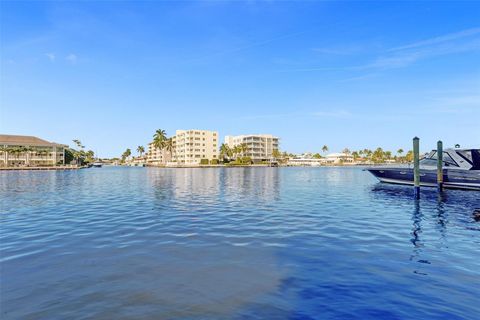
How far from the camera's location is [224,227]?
1448 centimetres

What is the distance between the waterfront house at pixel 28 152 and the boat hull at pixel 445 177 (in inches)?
5737

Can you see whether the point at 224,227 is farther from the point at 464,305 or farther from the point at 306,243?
the point at 464,305

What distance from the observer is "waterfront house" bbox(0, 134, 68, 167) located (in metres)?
128

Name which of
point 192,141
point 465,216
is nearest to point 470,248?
point 465,216

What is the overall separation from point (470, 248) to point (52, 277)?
14.2 meters

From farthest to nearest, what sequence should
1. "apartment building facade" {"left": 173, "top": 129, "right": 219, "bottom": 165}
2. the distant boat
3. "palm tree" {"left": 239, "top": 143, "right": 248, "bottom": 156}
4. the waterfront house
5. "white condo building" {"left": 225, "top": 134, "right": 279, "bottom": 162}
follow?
1. "white condo building" {"left": 225, "top": 134, "right": 279, "bottom": 162}
2. "palm tree" {"left": 239, "top": 143, "right": 248, "bottom": 156}
3. "apartment building facade" {"left": 173, "top": 129, "right": 219, "bottom": 165}
4. the waterfront house
5. the distant boat

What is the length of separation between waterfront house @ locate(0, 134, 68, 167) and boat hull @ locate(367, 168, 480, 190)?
145728mm

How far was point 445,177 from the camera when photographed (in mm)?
32438

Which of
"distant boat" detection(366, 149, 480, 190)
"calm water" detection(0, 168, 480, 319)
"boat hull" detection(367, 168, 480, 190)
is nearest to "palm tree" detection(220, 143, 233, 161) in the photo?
"boat hull" detection(367, 168, 480, 190)

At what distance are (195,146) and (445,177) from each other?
148783 mm

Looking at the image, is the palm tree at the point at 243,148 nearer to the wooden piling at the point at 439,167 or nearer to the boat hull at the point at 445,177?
the boat hull at the point at 445,177

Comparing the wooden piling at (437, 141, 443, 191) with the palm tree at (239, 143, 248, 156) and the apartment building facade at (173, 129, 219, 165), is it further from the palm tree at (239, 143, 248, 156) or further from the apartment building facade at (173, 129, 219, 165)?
the palm tree at (239, 143, 248, 156)

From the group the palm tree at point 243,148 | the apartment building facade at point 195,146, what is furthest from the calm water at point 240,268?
the palm tree at point 243,148

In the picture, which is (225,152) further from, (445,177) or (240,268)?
(240,268)
